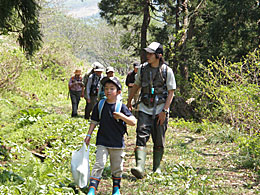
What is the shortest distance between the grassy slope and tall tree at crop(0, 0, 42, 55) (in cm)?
229

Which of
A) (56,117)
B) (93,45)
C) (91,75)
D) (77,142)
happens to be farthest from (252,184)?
(93,45)

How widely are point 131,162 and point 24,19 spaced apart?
3.54m

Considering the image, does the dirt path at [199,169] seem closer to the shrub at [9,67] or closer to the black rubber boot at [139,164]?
the black rubber boot at [139,164]

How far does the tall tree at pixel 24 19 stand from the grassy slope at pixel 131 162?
2.29m

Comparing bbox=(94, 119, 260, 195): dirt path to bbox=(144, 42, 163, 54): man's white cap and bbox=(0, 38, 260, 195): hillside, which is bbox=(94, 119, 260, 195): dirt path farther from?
bbox=(144, 42, 163, 54): man's white cap

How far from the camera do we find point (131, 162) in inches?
265

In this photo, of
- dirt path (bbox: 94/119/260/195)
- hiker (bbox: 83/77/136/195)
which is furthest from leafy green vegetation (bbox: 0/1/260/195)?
hiker (bbox: 83/77/136/195)

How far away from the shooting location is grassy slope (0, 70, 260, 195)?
4.73m

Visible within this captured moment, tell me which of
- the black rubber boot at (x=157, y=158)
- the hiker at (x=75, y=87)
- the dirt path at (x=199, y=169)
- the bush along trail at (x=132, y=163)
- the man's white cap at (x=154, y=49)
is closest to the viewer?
the bush along trail at (x=132, y=163)

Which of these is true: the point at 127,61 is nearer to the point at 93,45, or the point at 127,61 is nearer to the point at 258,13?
the point at 93,45

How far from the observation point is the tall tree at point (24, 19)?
614 centimetres

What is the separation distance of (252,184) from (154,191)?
164 cm

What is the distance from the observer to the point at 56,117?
1123 cm

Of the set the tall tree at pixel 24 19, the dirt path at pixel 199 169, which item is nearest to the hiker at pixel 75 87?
the dirt path at pixel 199 169
